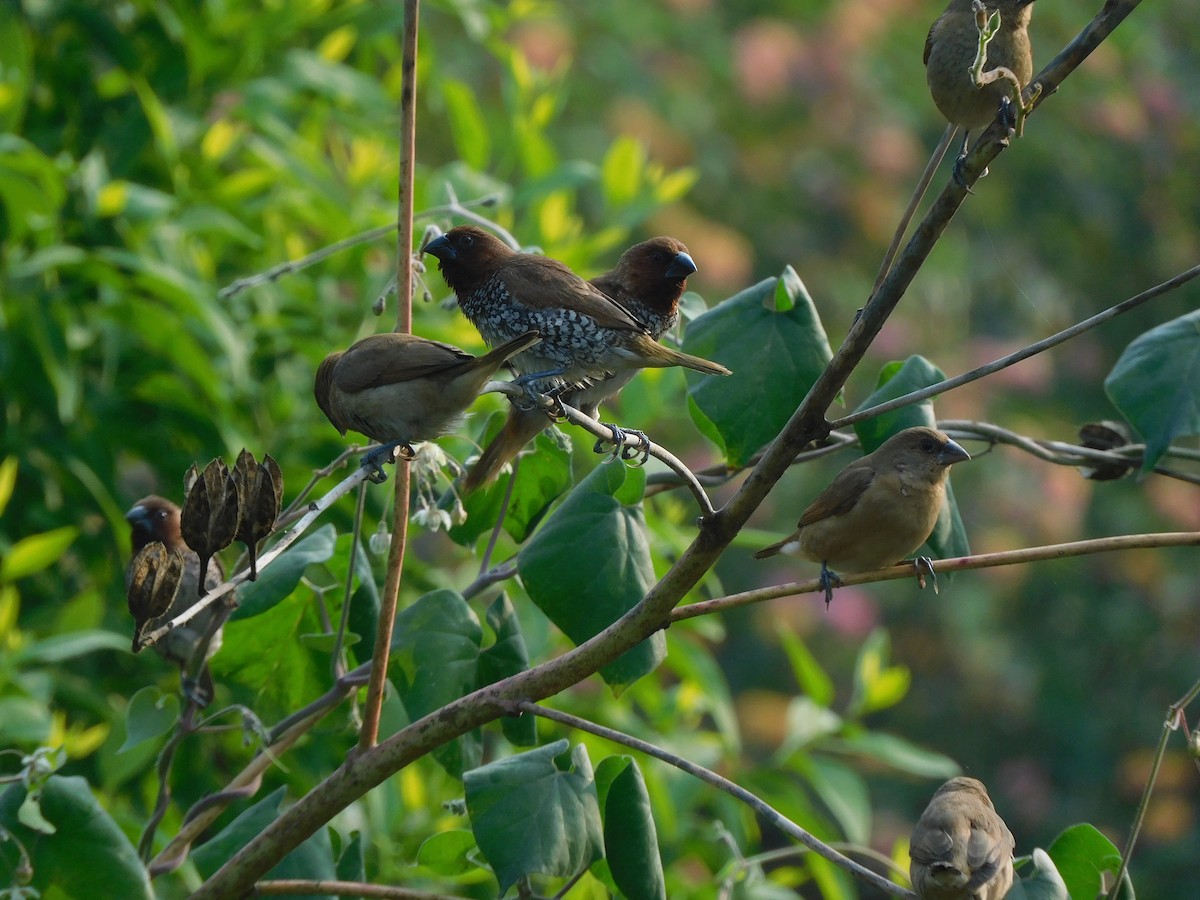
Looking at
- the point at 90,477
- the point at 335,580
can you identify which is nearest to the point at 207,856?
the point at 335,580

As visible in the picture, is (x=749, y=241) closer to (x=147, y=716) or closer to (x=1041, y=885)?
(x=147, y=716)

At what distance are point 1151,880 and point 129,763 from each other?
566 centimetres

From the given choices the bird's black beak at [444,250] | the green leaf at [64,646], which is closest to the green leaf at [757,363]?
the bird's black beak at [444,250]

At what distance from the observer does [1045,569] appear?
693 centimetres

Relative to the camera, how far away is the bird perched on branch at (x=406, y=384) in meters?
2.03

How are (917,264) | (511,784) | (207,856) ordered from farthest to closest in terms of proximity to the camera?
1. (207,856)
2. (511,784)
3. (917,264)

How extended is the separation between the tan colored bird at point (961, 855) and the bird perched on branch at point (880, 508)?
658 millimetres

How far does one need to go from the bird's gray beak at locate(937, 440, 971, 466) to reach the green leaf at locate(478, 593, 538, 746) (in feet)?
3.13

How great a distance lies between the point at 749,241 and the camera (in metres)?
7.69

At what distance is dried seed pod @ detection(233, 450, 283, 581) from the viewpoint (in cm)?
135

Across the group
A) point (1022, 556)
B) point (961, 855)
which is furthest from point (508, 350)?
point (961, 855)

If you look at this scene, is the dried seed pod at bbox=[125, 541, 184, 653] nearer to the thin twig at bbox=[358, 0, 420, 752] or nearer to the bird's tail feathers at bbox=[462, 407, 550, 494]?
the thin twig at bbox=[358, 0, 420, 752]

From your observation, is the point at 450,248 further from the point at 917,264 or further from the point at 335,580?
the point at 917,264

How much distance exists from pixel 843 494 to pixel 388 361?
97cm
